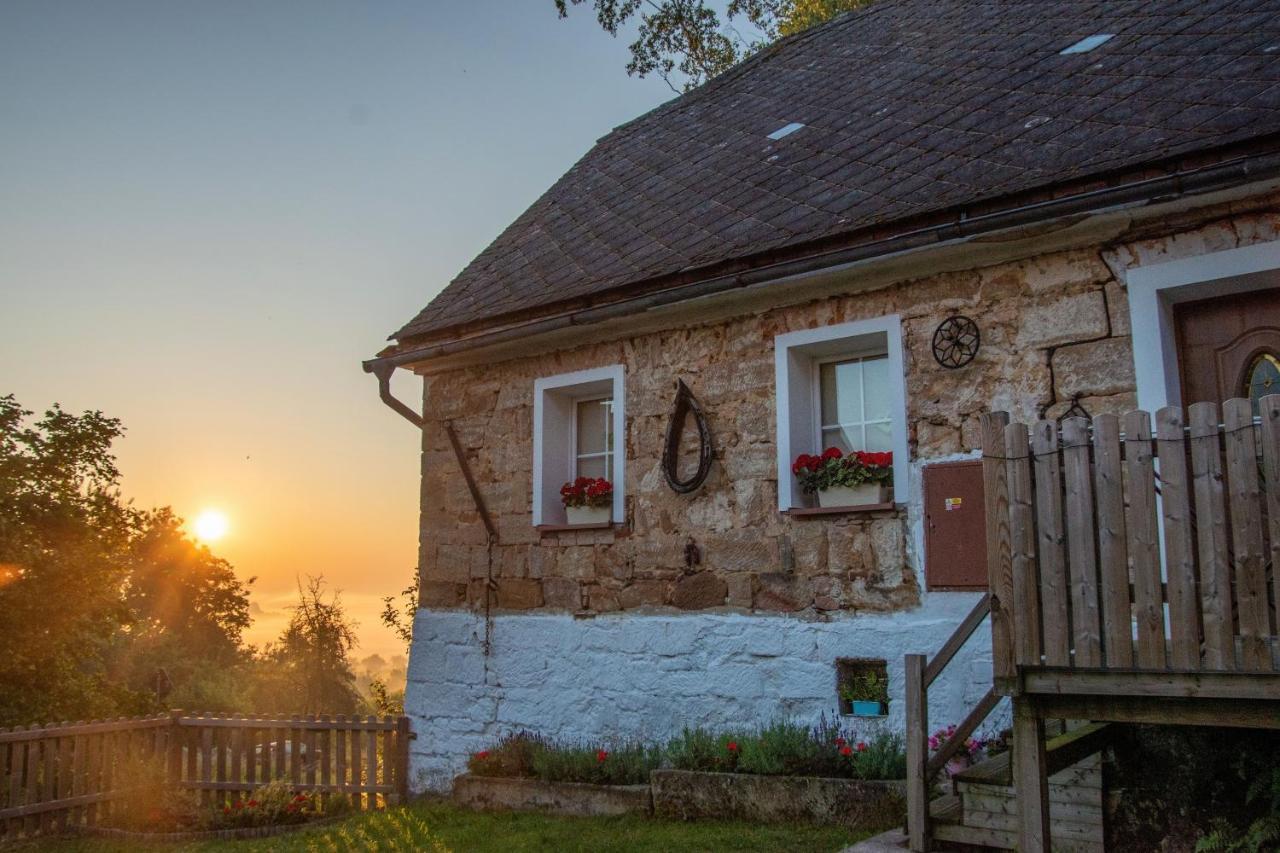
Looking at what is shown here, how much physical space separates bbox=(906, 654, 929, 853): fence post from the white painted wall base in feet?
5.11

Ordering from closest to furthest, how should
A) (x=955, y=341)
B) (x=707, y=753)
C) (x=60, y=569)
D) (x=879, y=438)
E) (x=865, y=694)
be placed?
(x=955, y=341) → (x=707, y=753) → (x=865, y=694) → (x=879, y=438) → (x=60, y=569)

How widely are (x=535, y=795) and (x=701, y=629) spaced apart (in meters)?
1.67

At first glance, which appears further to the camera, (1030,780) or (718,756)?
(718,756)

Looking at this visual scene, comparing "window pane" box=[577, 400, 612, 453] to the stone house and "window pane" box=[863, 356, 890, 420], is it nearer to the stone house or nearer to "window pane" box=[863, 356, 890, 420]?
the stone house

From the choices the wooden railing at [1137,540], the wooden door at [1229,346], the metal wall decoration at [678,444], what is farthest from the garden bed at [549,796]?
the wooden door at [1229,346]

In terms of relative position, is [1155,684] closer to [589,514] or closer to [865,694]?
[865,694]

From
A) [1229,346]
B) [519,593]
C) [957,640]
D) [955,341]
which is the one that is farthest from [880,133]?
[957,640]

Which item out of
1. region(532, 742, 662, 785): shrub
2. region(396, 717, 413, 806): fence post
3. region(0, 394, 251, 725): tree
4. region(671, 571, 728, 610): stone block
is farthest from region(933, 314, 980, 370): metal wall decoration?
region(0, 394, 251, 725): tree

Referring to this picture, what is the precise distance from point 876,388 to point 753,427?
905mm

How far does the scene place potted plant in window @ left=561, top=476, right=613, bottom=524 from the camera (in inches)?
340

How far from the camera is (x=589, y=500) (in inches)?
342

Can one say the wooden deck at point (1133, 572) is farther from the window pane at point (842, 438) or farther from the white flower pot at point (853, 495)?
the window pane at point (842, 438)

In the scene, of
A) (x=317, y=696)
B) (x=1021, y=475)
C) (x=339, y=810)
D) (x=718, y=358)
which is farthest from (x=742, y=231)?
(x=317, y=696)

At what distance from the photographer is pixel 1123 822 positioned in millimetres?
4879
